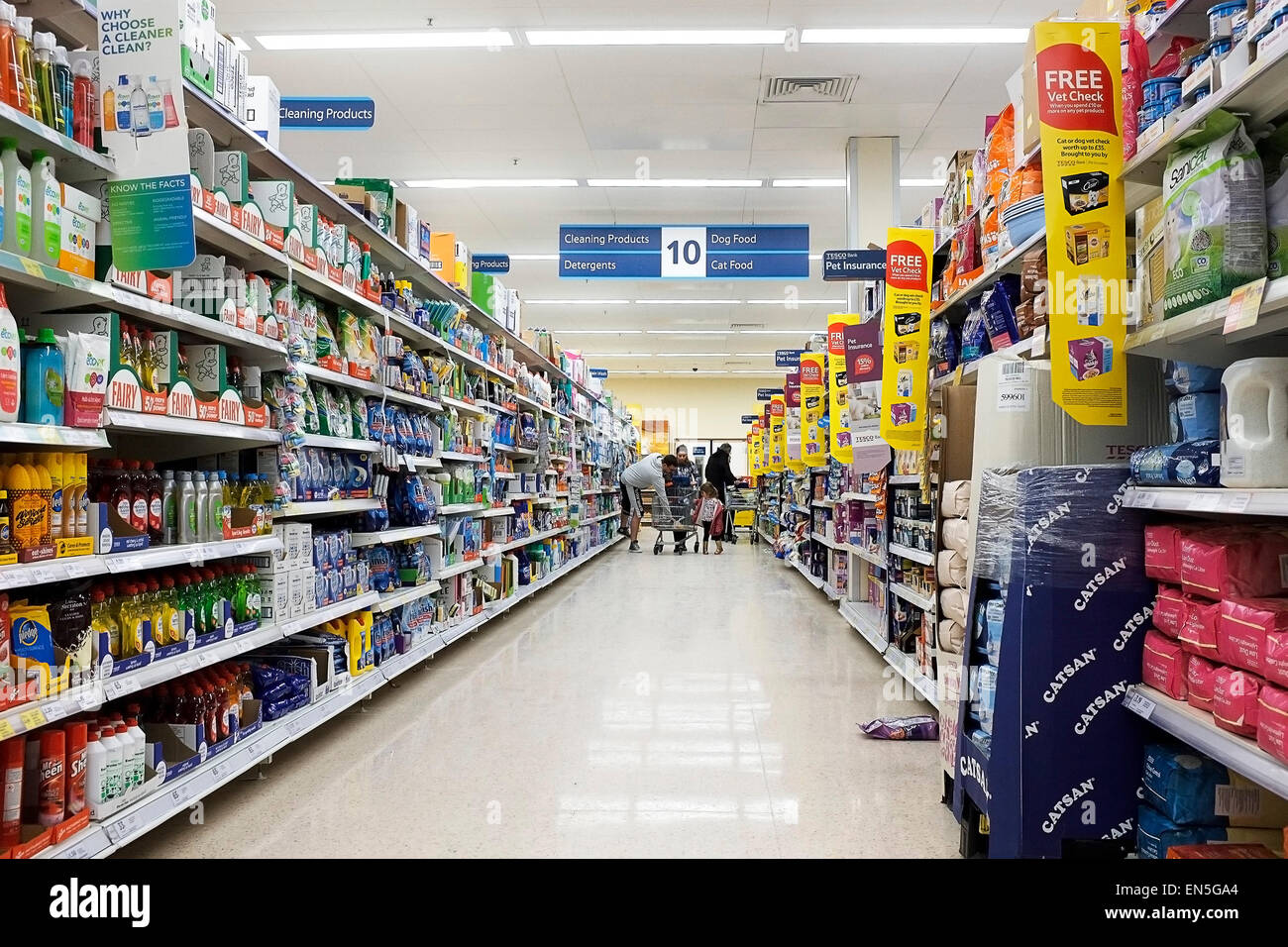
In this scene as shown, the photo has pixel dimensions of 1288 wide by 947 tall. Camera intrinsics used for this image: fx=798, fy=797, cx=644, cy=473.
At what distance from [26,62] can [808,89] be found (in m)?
6.16

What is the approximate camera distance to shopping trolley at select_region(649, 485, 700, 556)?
45.4ft

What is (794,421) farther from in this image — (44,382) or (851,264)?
(44,382)

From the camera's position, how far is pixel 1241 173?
171 centimetres

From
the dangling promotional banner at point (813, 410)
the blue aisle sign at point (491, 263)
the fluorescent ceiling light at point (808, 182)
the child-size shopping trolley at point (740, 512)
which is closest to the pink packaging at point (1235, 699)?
the dangling promotional banner at point (813, 410)

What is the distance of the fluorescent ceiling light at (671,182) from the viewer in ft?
29.1

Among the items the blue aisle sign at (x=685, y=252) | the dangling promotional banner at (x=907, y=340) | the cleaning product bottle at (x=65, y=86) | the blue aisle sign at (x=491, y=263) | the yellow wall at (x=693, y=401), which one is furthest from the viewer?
the yellow wall at (x=693, y=401)

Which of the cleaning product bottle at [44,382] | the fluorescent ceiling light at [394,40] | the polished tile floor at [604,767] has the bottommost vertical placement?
the polished tile floor at [604,767]

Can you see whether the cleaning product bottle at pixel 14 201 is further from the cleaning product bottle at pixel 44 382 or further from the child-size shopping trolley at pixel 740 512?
the child-size shopping trolley at pixel 740 512

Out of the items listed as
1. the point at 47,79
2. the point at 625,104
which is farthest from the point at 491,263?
the point at 47,79

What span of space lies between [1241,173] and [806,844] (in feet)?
6.73

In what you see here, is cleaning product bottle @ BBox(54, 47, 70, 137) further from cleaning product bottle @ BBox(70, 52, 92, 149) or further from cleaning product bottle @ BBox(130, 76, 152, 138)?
cleaning product bottle @ BBox(130, 76, 152, 138)

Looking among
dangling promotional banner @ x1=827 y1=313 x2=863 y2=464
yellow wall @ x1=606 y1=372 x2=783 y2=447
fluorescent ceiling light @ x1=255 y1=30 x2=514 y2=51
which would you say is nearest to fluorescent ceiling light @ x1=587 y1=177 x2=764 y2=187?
fluorescent ceiling light @ x1=255 y1=30 x2=514 y2=51

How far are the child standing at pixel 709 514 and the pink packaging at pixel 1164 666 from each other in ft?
37.1
